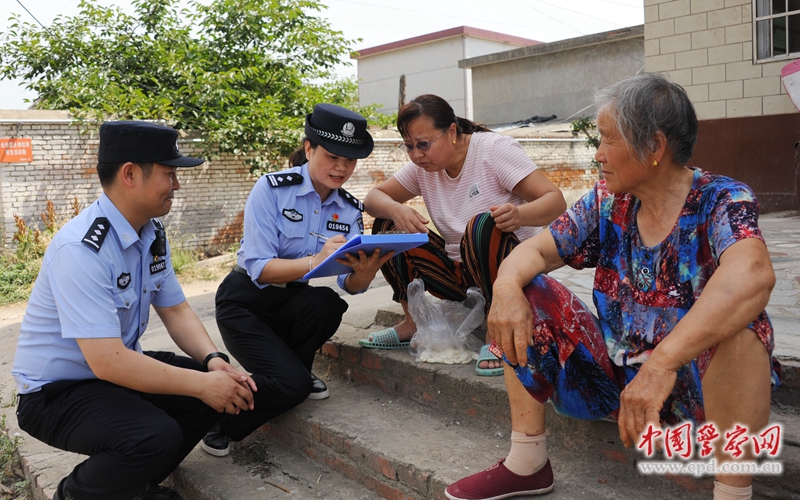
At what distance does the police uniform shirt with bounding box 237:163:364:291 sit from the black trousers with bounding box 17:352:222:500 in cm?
80

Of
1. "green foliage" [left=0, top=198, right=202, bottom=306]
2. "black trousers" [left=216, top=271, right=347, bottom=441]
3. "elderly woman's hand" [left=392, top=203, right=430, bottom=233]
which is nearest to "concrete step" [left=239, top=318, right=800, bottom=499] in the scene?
"black trousers" [left=216, top=271, right=347, bottom=441]

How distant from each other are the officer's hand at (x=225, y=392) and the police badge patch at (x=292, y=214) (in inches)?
31.7

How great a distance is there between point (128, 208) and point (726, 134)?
23.7ft

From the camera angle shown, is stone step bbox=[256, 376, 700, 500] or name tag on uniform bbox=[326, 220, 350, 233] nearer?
stone step bbox=[256, 376, 700, 500]

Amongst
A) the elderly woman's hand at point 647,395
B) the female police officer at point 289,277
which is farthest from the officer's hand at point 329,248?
the elderly woman's hand at point 647,395

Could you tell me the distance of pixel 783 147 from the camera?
729 cm

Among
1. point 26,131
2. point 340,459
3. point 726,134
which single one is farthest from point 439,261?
point 26,131

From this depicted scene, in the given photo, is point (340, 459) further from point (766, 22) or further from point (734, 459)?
point (766, 22)

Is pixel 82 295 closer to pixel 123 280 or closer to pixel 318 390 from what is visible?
pixel 123 280

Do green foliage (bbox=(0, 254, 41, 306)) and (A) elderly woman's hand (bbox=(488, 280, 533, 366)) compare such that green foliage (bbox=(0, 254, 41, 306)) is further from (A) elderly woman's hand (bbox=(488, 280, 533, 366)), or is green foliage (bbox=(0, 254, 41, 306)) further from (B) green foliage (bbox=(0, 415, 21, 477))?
(A) elderly woman's hand (bbox=(488, 280, 533, 366))

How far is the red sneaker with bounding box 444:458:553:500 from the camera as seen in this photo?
207 centimetres

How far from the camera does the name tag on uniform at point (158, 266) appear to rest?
2.67 metres

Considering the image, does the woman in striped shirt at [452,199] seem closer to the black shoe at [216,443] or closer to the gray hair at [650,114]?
the black shoe at [216,443]

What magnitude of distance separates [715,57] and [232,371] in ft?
23.4
